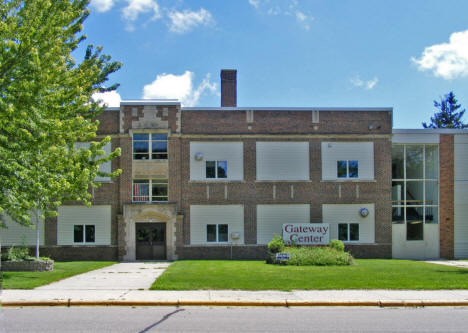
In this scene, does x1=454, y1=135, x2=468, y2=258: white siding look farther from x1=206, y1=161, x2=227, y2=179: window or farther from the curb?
the curb

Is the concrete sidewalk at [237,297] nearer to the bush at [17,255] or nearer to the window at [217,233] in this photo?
the bush at [17,255]

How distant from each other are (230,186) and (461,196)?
43.3 ft

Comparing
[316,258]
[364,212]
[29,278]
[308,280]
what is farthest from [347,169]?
[29,278]

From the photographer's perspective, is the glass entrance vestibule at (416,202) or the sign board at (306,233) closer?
the sign board at (306,233)

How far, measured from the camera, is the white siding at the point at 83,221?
85.3ft

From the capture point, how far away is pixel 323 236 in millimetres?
24719

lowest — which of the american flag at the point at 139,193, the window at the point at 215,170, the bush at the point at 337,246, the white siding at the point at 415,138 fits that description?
the bush at the point at 337,246

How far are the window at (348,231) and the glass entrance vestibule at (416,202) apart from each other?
2.34 metres

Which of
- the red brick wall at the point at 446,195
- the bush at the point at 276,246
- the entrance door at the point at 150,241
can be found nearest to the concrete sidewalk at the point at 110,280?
the entrance door at the point at 150,241

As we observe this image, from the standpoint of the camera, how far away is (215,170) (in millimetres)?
26578

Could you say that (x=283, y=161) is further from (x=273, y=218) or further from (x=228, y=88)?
(x=228, y=88)

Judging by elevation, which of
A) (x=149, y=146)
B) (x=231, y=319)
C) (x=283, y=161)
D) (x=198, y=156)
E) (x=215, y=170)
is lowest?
(x=231, y=319)

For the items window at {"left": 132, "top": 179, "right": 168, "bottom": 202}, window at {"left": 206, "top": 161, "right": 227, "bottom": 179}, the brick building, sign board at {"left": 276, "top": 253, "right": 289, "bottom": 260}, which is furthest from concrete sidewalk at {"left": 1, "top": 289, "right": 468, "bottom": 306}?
window at {"left": 206, "top": 161, "right": 227, "bottom": 179}

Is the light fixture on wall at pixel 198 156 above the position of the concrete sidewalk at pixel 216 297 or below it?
above
